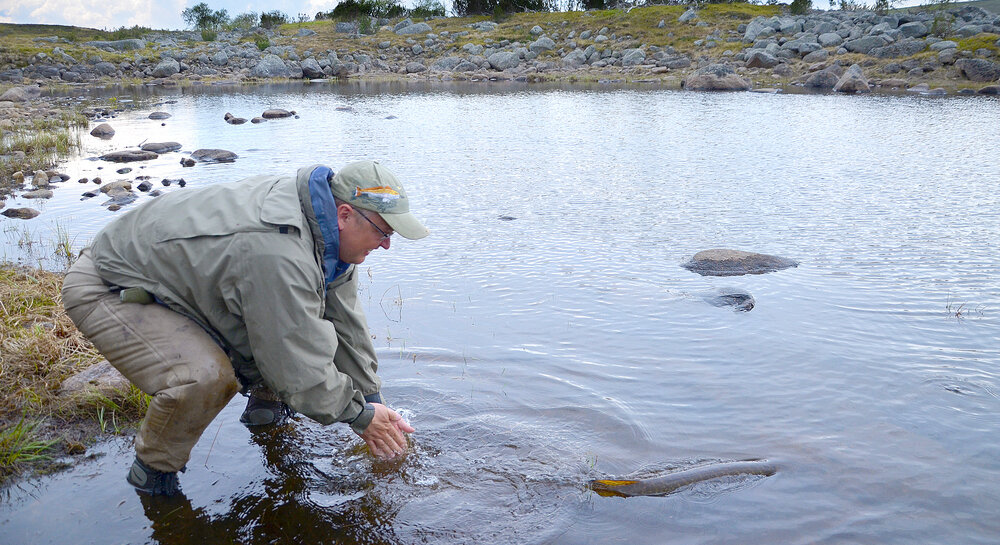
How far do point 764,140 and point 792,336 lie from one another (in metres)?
12.3

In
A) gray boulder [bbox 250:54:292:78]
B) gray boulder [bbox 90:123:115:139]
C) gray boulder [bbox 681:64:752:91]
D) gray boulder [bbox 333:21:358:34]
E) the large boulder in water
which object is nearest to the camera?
the large boulder in water

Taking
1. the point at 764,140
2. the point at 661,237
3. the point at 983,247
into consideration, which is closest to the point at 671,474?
the point at 661,237

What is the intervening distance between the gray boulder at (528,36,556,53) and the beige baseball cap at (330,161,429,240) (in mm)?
48403

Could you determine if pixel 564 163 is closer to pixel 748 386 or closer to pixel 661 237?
pixel 661 237

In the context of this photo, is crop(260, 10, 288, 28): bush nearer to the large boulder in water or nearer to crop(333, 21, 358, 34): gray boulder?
crop(333, 21, 358, 34): gray boulder

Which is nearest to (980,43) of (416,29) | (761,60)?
(761,60)

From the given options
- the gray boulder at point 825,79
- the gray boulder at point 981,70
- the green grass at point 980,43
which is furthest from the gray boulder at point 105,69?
the green grass at point 980,43

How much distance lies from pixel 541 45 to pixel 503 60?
4.43 meters

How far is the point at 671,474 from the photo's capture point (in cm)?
426

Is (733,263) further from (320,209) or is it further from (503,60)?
(503,60)

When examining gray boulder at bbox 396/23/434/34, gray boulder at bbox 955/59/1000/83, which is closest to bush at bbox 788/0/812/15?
gray boulder at bbox 955/59/1000/83

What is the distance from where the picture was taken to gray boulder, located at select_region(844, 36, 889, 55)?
36.2 m

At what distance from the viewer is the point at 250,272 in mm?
2930

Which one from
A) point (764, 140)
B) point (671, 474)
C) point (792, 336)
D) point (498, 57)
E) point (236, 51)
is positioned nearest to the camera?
point (671, 474)
